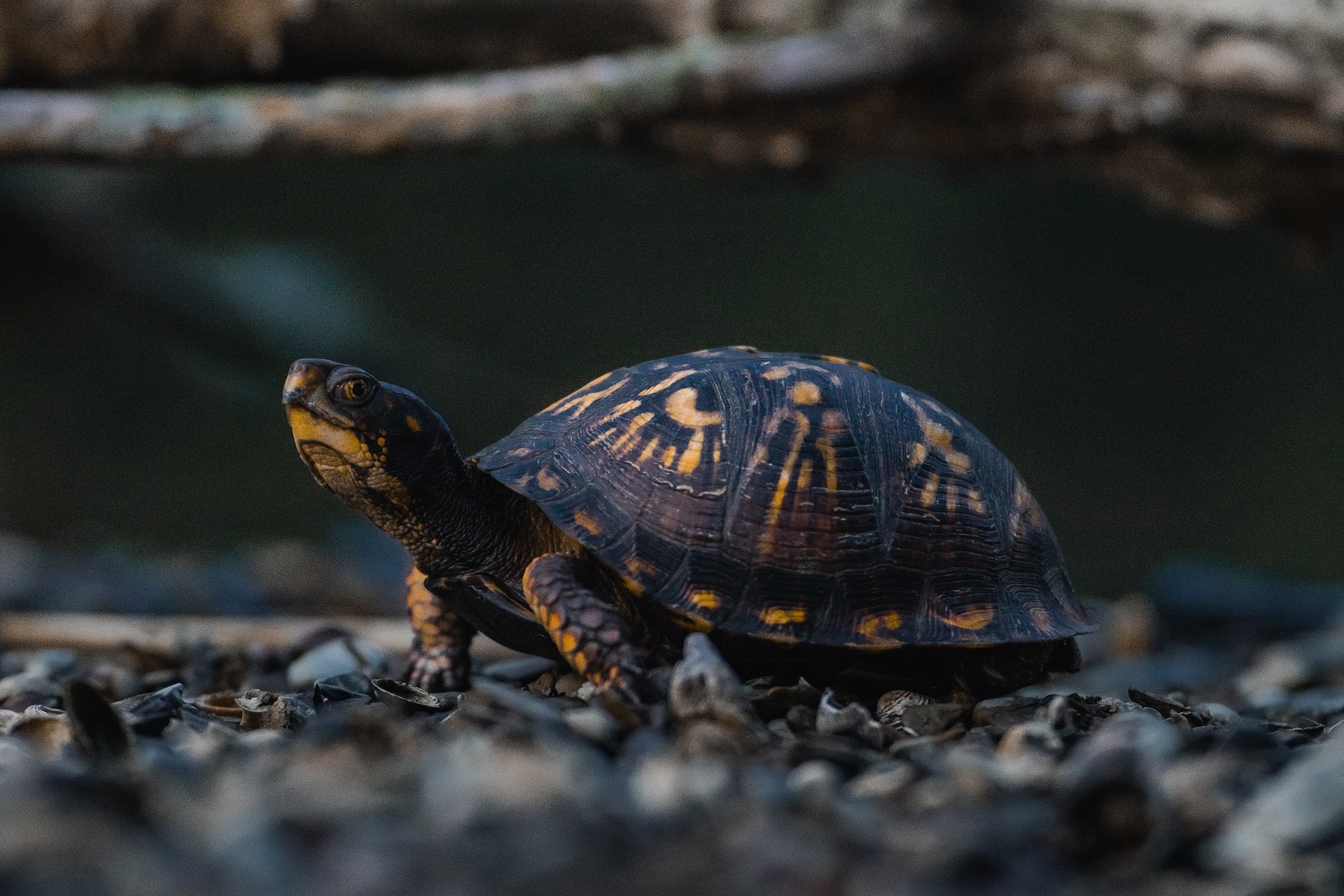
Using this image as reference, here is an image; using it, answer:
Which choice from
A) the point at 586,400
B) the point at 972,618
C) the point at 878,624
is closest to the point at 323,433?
the point at 586,400

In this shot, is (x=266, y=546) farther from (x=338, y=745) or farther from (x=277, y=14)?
(x=338, y=745)

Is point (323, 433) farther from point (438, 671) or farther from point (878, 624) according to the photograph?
A: point (878, 624)

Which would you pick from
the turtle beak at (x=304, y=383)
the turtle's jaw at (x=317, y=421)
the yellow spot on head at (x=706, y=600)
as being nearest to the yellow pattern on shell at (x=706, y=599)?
the yellow spot on head at (x=706, y=600)

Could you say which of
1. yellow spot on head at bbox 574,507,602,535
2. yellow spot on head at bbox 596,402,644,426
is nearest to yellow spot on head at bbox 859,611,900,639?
yellow spot on head at bbox 574,507,602,535

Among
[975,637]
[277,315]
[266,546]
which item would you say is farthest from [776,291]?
[975,637]

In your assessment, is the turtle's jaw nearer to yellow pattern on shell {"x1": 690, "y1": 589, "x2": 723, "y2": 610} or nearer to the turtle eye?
the turtle eye
